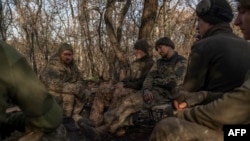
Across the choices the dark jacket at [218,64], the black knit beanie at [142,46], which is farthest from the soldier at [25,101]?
the black knit beanie at [142,46]

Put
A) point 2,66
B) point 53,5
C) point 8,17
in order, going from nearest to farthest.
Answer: point 2,66, point 8,17, point 53,5

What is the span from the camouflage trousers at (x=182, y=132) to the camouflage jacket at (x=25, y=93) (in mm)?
656

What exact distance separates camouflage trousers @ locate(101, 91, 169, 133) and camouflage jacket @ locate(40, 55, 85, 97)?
4.75 feet

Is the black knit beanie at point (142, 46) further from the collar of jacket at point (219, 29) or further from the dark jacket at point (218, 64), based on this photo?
the dark jacket at point (218, 64)

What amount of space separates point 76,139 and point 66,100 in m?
1.35

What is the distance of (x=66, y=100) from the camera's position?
758cm

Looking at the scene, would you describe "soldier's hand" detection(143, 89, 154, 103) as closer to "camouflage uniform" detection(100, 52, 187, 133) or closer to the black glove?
"camouflage uniform" detection(100, 52, 187, 133)

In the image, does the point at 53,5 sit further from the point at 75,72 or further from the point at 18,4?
the point at 75,72

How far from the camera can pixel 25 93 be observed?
6.67 feet

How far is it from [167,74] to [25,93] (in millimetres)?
4632

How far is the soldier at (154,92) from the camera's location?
6.20 m

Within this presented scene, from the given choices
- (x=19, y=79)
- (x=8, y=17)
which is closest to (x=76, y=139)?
(x=19, y=79)

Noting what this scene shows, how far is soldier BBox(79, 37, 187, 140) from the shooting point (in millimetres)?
6195

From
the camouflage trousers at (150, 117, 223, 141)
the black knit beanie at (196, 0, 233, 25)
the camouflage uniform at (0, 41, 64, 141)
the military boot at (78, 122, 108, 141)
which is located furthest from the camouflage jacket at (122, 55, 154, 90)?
the camouflage uniform at (0, 41, 64, 141)
